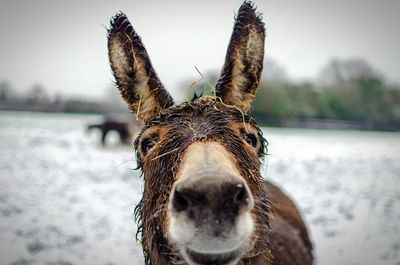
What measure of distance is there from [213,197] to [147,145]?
4.34 feet

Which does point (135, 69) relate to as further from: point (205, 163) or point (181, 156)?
point (205, 163)

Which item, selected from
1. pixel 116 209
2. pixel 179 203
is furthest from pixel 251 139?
pixel 116 209

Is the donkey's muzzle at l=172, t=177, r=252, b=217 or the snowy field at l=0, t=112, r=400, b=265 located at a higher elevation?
the donkey's muzzle at l=172, t=177, r=252, b=217

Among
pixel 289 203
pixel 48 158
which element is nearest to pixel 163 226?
pixel 289 203

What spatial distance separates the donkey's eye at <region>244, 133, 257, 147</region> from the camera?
287cm

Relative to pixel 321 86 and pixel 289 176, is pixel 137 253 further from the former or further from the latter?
pixel 321 86

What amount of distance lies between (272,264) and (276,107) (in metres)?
36.4

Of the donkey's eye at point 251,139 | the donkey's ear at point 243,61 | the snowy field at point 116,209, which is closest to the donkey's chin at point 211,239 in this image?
the donkey's eye at point 251,139

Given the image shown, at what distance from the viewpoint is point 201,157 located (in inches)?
79.4

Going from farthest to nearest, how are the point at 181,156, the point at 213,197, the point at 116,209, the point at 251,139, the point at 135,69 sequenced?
the point at 116,209
the point at 135,69
the point at 251,139
the point at 181,156
the point at 213,197

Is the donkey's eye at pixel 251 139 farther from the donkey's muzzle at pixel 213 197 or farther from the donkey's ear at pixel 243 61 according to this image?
the donkey's muzzle at pixel 213 197

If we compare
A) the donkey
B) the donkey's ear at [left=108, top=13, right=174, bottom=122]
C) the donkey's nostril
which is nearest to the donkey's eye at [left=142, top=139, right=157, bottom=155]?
the donkey

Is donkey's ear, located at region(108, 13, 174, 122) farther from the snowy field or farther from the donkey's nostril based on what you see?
the donkey's nostril

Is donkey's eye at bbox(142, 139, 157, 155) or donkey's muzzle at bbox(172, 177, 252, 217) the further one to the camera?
donkey's eye at bbox(142, 139, 157, 155)
